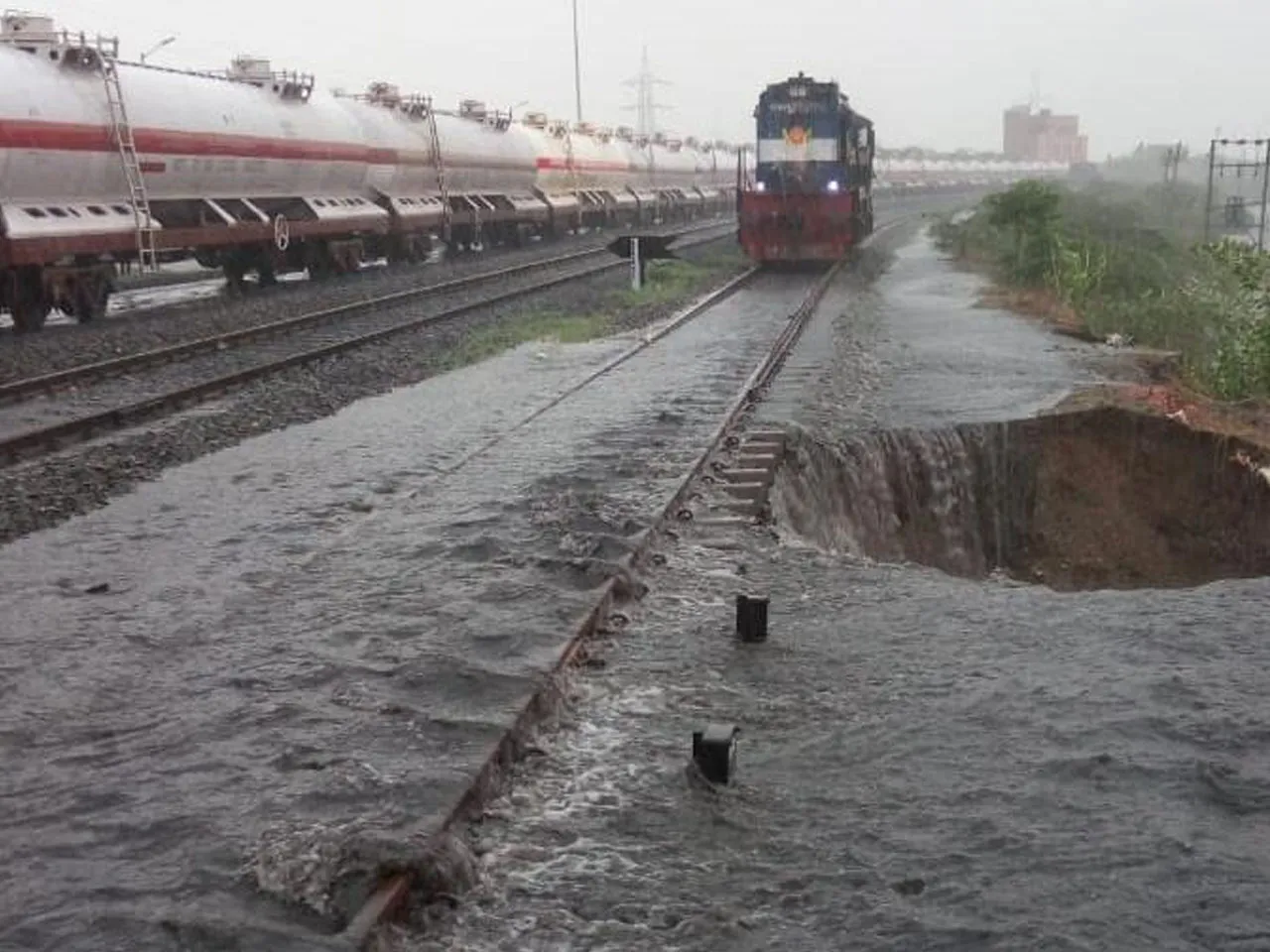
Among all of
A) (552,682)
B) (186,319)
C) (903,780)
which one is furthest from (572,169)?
(903,780)

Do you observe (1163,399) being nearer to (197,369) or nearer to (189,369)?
(197,369)

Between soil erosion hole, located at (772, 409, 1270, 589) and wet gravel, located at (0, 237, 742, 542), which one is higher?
wet gravel, located at (0, 237, 742, 542)

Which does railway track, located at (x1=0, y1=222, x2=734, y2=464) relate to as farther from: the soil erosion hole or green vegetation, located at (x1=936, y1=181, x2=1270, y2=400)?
green vegetation, located at (x1=936, y1=181, x2=1270, y2=400)

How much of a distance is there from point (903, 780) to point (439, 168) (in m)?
28.2

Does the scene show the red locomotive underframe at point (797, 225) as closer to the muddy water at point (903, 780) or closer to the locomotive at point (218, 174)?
the locomotive at point (218, 174)

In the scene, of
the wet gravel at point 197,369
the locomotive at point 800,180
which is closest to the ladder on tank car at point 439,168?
the locomotive at point 800,180

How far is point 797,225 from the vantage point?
2748cm

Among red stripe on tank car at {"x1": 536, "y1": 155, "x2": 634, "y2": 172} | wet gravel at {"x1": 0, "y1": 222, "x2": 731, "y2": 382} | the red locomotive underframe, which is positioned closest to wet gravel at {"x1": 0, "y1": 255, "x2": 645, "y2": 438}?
wet gravel at {"x1": 0, "y1": 222, "x2": 731, "y2": 382}

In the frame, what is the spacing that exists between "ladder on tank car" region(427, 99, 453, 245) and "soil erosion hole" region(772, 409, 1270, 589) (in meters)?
21.8

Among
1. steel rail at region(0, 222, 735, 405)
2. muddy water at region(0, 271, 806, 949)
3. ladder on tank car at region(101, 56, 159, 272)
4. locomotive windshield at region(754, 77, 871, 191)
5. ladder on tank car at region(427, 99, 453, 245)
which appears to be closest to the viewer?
muddy water at region(0, 271, 806, 949)

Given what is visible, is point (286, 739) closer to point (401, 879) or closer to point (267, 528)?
point (401, 879)

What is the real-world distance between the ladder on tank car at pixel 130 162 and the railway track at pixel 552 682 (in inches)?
336

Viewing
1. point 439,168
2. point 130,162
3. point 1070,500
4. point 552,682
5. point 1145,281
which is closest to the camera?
point 552,682

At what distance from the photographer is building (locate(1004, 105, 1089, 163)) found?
184 m
